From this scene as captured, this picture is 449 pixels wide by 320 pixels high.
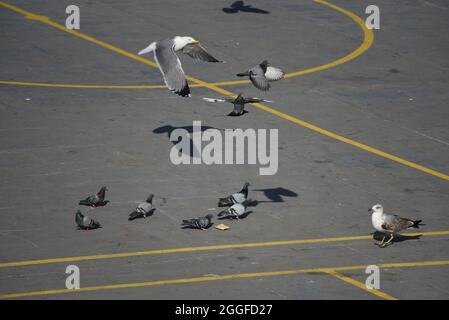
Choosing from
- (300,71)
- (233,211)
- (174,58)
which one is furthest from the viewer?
(300,71)

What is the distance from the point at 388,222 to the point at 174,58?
10593mm

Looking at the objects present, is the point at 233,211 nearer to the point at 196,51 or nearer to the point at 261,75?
the point at 261,75

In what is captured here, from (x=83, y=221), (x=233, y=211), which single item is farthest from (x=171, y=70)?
(x=83, y=221)

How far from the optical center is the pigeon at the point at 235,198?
125ft

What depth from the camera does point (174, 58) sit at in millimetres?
42188

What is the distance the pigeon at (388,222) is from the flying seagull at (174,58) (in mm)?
8520

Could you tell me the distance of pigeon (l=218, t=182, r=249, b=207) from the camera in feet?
125

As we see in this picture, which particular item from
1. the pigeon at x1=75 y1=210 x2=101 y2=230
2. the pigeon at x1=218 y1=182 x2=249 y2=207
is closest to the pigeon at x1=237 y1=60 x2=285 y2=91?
the pigeon at x1=218 y1=182 x2=249 y2=207

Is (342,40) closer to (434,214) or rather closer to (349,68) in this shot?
(349,68)

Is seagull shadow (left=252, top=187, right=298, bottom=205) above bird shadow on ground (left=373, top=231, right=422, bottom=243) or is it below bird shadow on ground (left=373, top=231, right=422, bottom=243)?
above

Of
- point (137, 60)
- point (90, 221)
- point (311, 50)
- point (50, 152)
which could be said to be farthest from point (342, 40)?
point (90, 221)

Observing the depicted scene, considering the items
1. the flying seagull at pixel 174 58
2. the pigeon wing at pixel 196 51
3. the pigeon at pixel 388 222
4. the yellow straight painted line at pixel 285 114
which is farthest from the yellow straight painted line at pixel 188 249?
the pigeon wing at pixel 196 51

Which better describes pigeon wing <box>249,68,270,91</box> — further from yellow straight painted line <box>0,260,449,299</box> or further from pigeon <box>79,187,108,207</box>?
yellow straight painted line <box>0,260,449,299</box>

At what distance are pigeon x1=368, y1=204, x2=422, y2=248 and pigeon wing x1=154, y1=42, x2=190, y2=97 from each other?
857cm
